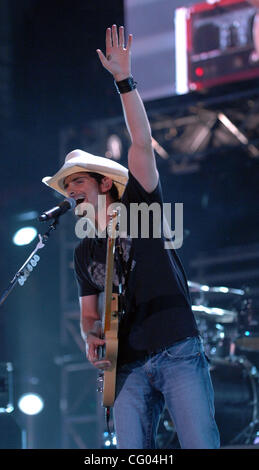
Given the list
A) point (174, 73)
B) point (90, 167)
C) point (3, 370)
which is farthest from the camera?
point (174, 73)

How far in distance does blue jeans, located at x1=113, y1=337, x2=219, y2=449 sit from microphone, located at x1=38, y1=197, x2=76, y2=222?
2.74ft

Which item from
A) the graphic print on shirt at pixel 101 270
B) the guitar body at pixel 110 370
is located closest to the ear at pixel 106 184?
the graphic print on shirt at pixel 101 270

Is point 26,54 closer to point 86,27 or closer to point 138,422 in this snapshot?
point 86,27

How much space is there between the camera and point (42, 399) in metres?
8.36

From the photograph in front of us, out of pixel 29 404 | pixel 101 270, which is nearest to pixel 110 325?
pixel 101 270

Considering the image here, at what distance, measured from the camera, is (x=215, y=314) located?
6.18 metres

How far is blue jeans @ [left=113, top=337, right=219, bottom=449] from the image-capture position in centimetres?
296

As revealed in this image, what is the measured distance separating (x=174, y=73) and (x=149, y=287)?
5267 mm

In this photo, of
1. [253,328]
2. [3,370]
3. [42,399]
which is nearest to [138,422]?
[3,370]

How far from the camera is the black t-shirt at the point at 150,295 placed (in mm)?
3119

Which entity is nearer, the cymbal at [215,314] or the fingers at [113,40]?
the fingers at [113,40]

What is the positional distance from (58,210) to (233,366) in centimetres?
325

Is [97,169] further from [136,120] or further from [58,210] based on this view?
[136,120]

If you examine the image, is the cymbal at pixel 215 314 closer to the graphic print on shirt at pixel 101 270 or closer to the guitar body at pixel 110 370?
the graphic print on shirt at pixel 101 270
